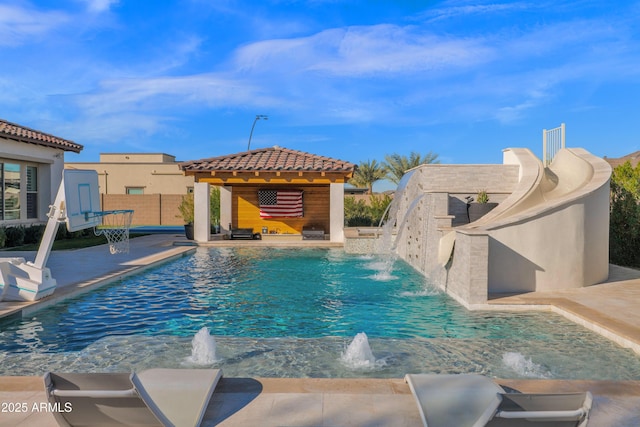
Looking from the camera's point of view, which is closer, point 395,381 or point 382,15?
point 395,381

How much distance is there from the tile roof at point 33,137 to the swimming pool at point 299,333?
35.2 ft

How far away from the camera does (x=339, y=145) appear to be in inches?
1332

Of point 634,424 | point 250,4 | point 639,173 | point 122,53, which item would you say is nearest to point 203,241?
point 122,53

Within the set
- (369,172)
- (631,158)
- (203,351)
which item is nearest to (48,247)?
(203,351)

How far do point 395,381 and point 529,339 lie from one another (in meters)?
2.95

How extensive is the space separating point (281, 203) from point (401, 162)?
1341 centimetres

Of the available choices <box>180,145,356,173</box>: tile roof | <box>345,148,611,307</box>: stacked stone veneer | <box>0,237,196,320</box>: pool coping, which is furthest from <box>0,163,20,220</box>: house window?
<box>345,148,611,307</box>: stacked stone veneer

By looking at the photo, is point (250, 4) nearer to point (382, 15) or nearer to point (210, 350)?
point (382, 15)

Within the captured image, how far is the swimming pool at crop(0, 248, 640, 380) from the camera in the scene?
5238 mm

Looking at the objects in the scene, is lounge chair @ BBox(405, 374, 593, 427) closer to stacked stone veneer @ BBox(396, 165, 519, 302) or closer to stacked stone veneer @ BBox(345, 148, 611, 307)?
stacked stone veneer @ BBox(345, 148, 611, 307)

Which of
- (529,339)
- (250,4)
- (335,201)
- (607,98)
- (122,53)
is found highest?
(250,4)

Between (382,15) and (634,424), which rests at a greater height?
(382,15)

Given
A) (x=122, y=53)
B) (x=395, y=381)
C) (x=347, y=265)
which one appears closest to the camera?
(x=395, y=381)

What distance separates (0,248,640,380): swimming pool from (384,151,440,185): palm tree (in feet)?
74.5
